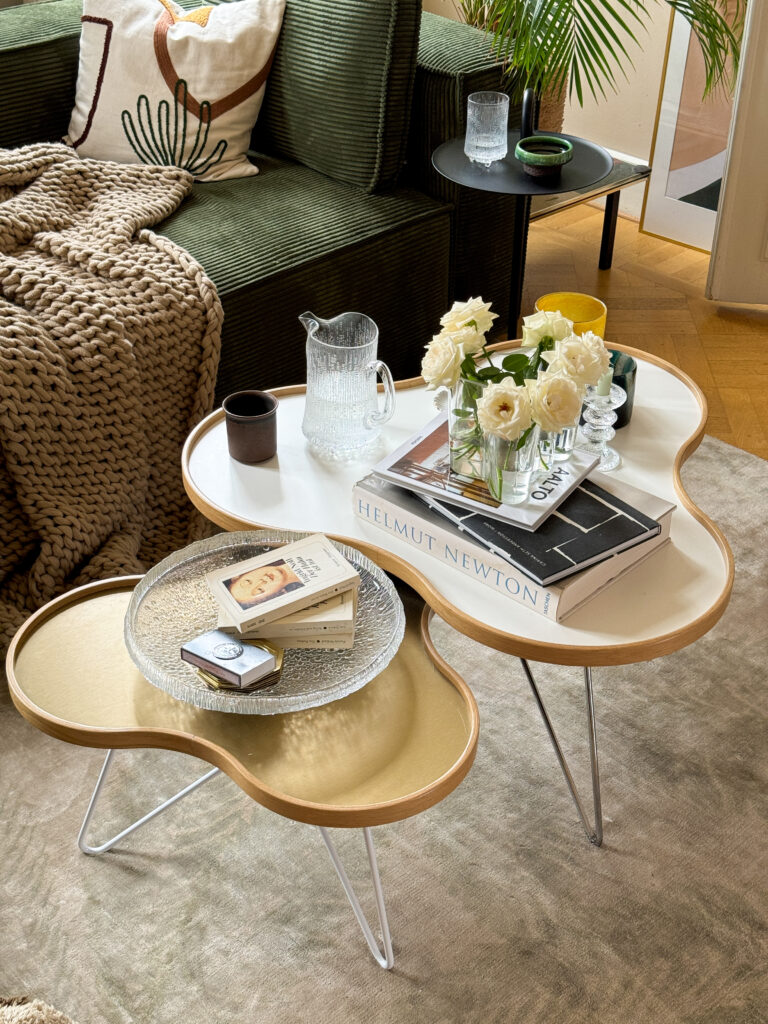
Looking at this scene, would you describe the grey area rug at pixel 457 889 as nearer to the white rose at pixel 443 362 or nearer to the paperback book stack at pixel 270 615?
the paperback book stack at pixel 270 615

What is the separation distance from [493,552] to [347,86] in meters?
1.29

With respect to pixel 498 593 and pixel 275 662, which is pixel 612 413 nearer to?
pixel 498 593

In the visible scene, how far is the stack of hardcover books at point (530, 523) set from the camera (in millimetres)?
1171

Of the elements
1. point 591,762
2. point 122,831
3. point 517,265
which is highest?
point 517,265

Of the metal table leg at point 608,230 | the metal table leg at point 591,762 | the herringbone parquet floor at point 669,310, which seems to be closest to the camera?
the metal table leg at point 591,762

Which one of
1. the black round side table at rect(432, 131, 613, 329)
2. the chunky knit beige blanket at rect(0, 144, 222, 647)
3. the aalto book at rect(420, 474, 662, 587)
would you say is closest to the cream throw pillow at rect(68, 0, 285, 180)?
the chunky knit beige blanket at rect(0, 144, 222, 647)

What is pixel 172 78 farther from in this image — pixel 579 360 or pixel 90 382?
pixel 579 360

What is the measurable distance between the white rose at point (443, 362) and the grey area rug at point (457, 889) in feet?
1.86

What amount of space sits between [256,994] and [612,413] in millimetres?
853

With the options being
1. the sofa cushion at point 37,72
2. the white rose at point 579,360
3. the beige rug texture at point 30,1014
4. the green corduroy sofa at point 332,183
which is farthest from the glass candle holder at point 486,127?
the beige rug texture at point 30,1014

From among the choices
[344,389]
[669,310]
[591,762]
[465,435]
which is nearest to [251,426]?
[344,389]

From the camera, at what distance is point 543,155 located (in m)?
2.03

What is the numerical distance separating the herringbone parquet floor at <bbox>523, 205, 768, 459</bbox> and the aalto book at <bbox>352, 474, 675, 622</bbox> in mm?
1024

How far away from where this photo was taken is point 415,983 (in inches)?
48.4
